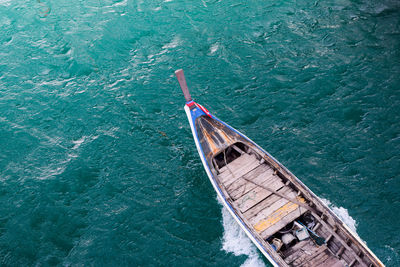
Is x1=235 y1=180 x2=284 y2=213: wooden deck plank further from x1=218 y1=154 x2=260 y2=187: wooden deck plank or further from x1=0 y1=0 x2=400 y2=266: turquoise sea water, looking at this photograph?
x1=0 y1=0 x2=400 y2=266: turquoise sea water

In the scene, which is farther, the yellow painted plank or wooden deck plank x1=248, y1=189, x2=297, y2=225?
wooden deck plank x1=248, y1=189, x2=297, y2=225

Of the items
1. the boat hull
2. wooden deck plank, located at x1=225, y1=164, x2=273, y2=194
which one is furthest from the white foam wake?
wooden deck plank, located at x1=225, y1=164, x2=273, y2=194

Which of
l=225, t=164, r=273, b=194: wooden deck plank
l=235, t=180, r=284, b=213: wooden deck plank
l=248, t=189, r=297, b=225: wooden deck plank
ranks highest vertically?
l=225, t=164, r=273, b=194: wooden deck plank

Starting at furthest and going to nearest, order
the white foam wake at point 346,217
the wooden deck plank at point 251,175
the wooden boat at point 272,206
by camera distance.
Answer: the wooden deck plank at point 251,175, the white foam wake at point 346,217, the wooden boat at point 272,206

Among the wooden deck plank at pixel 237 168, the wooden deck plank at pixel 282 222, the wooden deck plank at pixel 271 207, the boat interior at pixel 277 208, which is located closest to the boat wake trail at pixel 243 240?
the boat interior at pixel 277 208

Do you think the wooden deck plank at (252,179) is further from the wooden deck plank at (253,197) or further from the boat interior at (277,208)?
the wooden deck plank at (253,197)

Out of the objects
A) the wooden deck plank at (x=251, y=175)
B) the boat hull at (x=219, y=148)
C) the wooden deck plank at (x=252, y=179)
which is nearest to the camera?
the boat hull at (x=219, y=148)

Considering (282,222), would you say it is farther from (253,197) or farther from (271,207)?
(253,197)

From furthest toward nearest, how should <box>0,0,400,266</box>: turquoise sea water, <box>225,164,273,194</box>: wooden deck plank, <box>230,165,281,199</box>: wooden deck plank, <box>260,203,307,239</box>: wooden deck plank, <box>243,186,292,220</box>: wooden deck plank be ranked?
1. <box>0,0,400,266</box>: turquoise sea water
2. <box>225,164,273,194</box>: wooden deck plank
3. <box>230,165,281,199</box>: wooden deck plank
4. <box>243,186,292,220</box>: wooden deck plank
5. <box>260,203,307,239</box>: wooden deck plank

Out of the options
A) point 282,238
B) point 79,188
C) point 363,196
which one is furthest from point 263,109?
point 79,188
